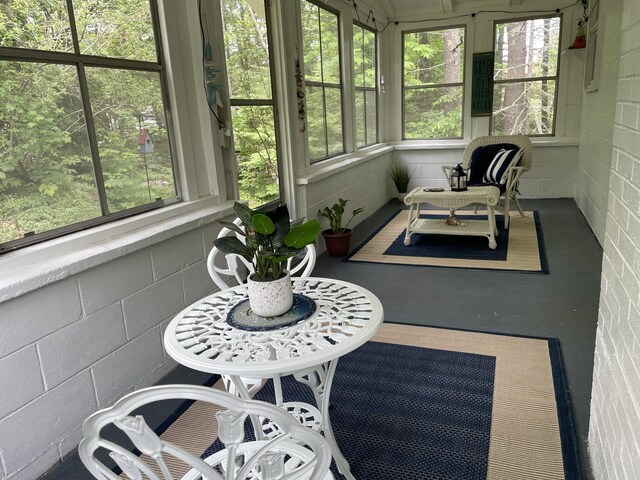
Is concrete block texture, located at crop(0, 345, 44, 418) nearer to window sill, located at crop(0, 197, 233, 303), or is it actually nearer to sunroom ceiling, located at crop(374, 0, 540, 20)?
window sill, located at crop(0, 197, 233, 303)

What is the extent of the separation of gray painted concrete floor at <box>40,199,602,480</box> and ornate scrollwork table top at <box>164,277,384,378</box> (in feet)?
2.60

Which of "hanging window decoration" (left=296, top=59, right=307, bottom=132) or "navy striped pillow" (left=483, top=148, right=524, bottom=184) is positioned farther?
"navy striped pillow" (left=483, top=148, right=524, bottom=184)

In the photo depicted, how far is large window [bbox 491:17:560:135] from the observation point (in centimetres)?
587

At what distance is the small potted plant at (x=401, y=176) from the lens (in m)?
6.53

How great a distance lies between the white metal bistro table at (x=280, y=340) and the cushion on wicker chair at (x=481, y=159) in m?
4.02

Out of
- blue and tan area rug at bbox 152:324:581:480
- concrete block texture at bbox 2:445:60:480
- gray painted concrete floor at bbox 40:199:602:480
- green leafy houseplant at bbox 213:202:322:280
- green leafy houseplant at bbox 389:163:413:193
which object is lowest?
gray painted concrete floor at bbox 40:199:602:480

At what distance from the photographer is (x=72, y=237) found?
1.97 metres

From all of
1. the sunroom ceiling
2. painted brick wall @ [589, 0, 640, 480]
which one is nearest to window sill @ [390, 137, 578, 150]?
the sunroom ceiling

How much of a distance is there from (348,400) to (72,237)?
1367 mm

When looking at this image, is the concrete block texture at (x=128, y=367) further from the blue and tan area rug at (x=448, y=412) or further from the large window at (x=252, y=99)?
the large window at (x=252, y=99)

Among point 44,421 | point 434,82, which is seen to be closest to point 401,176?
point 434,82

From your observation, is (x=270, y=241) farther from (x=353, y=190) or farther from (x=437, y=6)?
(x=437, y=6)

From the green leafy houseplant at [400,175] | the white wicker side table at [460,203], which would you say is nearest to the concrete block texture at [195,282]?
the white wicker side table at [460,203]

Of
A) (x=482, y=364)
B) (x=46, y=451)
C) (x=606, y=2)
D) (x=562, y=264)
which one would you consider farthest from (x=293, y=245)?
(x=606, y=2)
